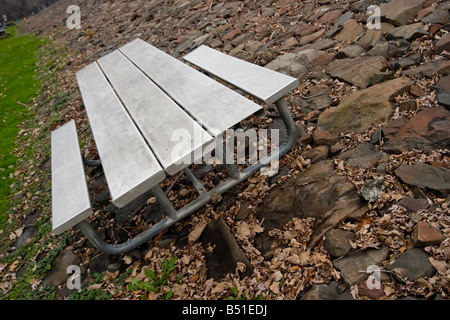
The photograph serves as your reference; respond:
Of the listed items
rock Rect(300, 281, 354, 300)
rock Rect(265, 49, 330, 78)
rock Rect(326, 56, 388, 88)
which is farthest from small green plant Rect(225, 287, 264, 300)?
rock Rect(265, 49, 330, 78)

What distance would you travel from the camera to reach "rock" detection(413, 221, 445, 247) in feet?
5.80

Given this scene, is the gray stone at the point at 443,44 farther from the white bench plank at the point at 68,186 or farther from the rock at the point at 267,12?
the white bench plank at the point at 68,186

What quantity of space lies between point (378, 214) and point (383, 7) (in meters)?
3.10

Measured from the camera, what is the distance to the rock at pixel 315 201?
7.02ft

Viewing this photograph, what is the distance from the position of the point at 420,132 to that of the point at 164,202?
216cm

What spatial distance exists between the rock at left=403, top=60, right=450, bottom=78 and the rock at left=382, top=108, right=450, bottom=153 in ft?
1.70

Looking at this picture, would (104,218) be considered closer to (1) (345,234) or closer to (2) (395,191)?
(1) (345,234)

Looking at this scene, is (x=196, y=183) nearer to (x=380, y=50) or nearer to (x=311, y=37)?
(x=380, y=50)

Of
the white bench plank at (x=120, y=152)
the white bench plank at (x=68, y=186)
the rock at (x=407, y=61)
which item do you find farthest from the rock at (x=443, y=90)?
the white bench plank at (x=68, y=186)

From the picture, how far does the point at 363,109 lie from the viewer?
284 cm

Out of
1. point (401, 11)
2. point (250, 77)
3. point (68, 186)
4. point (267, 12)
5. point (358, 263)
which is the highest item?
point (250, 77)

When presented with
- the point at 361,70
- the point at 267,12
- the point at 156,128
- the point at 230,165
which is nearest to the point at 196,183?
the point at 230,165

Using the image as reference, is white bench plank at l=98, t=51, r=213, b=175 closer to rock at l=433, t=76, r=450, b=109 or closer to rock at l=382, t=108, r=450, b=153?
rock at l=382, t=108, r=450, b=153
